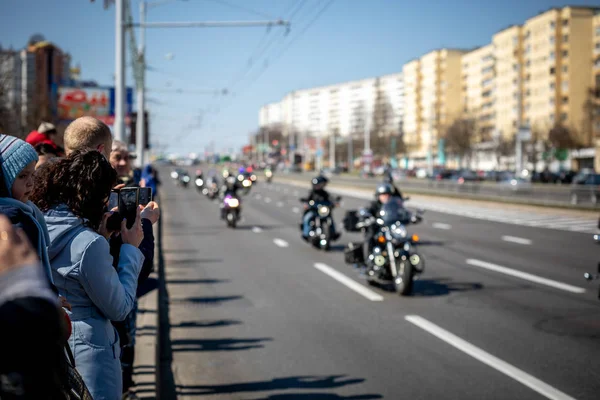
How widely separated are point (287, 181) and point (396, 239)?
70.2 m

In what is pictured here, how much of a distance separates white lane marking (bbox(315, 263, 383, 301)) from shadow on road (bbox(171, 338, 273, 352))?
3099 mm

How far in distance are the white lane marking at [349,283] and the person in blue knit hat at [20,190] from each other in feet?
29.0

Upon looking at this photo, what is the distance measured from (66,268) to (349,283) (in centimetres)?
973

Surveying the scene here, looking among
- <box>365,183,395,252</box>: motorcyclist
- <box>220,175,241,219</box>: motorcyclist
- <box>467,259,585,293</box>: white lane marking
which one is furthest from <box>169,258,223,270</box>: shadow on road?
<box>220,175,241,219</box>: motorcyclist

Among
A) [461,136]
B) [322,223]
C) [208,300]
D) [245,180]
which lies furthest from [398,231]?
[461,136]

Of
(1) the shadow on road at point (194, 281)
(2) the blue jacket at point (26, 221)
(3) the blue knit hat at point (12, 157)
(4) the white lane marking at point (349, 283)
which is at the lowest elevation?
(1) the shadow on road at point (194, 281)

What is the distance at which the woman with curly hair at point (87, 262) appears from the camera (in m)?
3.29

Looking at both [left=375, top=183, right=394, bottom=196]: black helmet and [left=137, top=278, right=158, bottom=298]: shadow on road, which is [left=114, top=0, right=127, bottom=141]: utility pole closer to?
[left=375, top=183, right=394, bottom=196]: black helmet

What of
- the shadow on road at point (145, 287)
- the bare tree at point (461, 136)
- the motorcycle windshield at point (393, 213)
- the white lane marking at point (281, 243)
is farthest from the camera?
the bare tree at point (461, 136)

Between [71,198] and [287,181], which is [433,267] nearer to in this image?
[71,198]

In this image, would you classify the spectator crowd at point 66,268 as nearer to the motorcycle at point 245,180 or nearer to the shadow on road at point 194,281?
the shadow on road at point 194,281

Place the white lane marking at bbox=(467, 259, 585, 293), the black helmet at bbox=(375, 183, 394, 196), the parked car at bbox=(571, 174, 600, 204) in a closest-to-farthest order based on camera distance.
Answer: the black helmet at bbox=(375, 183, 394, 196) < the white lane marking at bbox=(467, 259, 585, 293) < the parked car at bbox=(571, 174, 600, 204)

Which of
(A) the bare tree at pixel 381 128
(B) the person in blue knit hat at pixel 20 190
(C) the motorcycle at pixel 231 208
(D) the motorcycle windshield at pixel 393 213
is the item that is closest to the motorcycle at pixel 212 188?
(C) the motorcycle at pixel 231 208

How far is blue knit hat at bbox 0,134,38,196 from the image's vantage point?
252 centimetres
